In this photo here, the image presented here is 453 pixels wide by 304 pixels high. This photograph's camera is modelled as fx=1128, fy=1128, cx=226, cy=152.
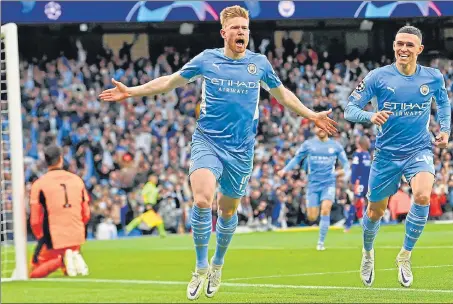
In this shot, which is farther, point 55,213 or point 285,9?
point 285,9

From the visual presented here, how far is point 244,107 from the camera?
1142 cm

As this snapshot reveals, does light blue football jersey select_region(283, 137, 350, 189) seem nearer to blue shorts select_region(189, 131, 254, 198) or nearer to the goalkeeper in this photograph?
the goalkeeper

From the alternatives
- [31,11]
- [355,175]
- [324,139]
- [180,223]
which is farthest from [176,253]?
[31,11]

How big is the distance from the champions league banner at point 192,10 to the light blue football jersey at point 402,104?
23.4 meters

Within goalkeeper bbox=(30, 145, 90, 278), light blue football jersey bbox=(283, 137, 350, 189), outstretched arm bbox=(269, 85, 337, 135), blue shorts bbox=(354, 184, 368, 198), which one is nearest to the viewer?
outstretched arm bbox=(269, 85, 337, 135)

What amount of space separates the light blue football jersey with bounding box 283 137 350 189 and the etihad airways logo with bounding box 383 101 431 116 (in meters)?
10.3

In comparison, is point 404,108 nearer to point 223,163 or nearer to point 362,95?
point 362,95

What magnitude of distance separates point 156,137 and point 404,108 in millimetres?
22809

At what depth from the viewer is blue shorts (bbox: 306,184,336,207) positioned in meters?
22.8

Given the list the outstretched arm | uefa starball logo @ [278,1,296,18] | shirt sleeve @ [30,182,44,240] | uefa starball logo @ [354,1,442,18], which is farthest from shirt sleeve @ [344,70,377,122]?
uefa starball logo @ [354,1,442,18]

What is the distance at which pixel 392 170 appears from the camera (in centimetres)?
1274

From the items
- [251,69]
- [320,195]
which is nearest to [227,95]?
[251,69]

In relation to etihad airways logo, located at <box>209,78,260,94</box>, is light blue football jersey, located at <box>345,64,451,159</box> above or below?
below

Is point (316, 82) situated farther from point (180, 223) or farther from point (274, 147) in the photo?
point (180, 223)
